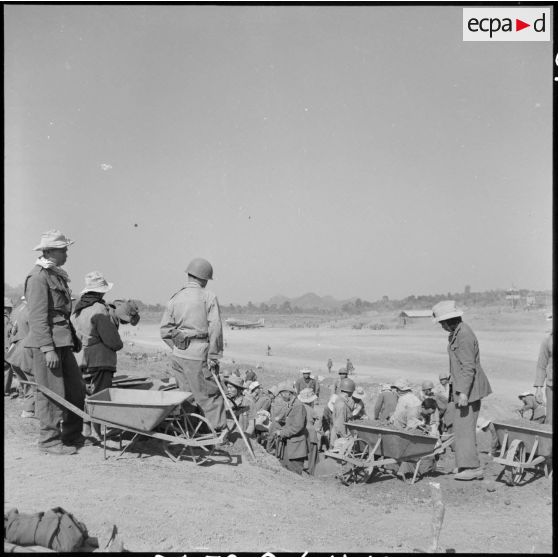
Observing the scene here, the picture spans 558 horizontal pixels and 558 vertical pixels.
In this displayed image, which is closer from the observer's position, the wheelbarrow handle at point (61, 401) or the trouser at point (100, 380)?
the wheelbarrow handle at point (61, 401)

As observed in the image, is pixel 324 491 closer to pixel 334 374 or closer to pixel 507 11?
pixel 507 11

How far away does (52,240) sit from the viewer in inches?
213

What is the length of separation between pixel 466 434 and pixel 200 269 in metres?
3.26

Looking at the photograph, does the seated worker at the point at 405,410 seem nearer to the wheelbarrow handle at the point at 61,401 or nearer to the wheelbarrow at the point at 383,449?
the wheelbarrow at the point at 383,449

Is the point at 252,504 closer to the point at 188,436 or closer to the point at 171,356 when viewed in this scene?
the point at 188,436

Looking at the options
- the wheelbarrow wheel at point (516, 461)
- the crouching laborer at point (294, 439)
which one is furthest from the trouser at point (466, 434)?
the crouching laborer at point (294, 439)

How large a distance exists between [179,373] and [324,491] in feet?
6.16

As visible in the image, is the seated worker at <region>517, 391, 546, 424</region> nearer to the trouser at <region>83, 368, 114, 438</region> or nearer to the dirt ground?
the dirt ground

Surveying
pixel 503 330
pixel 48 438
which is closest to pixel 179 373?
pixel 48 438

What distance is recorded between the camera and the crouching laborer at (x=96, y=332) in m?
6.09

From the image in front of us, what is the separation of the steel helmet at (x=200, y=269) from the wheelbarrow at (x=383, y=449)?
2.23 meters

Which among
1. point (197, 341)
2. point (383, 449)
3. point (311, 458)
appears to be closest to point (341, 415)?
point (311, 458)

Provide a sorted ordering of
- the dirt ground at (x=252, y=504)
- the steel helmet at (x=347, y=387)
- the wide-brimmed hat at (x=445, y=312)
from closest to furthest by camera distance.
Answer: the dirt ground at (x=252, y=504) < the wide-brimmed hat at (x=445, y=312) < the steel helmet at (x=347, y=387)

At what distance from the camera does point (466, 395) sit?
6035mm
